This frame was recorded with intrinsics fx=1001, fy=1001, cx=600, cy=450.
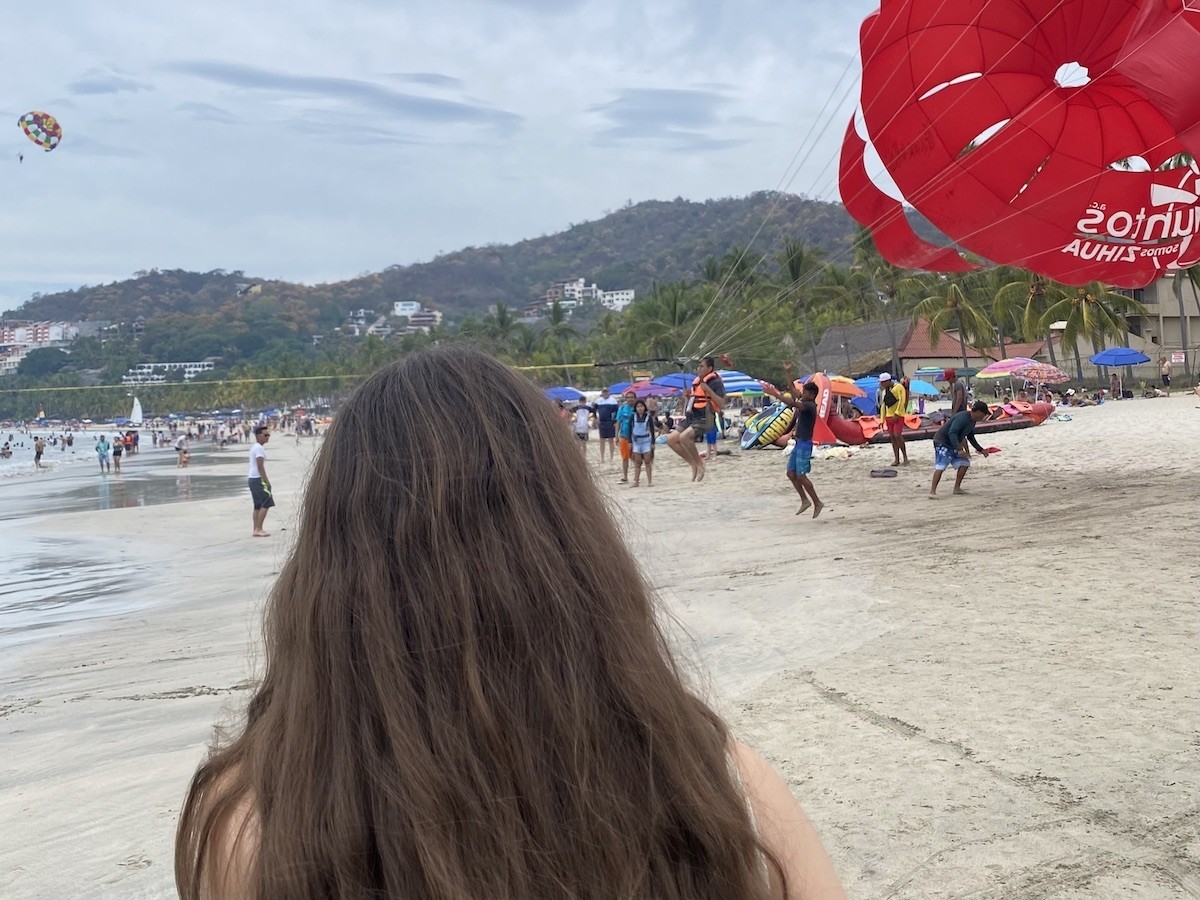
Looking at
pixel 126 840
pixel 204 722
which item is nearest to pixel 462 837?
pixel 126 840

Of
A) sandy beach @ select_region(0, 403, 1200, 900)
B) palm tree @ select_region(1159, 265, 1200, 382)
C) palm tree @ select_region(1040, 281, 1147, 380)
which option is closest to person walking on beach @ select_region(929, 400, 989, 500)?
sandy beach @ select_region(0, 403, 1200, 900)

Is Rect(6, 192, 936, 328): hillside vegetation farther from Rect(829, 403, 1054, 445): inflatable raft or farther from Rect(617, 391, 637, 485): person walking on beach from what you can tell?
Rect(617, 391, 637, 485): person walking on beach

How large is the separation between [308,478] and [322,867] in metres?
0.41

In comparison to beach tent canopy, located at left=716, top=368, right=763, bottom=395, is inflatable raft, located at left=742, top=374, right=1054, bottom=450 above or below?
below

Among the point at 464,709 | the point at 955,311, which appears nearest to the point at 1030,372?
the point at 955,311

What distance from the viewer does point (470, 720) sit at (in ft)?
3.11

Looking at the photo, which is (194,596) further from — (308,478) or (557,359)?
(557,359)

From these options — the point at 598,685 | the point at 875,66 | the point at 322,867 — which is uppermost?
the point at 875,66

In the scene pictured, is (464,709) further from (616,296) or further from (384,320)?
(616,296)

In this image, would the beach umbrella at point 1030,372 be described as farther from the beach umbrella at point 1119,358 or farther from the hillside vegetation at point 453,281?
the hillside vegetation at point 453,281

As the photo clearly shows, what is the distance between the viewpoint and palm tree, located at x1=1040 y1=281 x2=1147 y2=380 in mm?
36781

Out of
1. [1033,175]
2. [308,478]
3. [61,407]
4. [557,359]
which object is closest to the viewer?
[308,478]

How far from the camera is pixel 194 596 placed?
8922 mm

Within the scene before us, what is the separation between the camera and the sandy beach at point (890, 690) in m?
2.88
